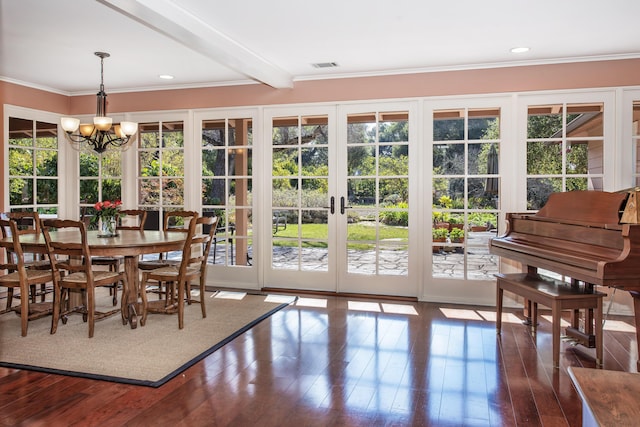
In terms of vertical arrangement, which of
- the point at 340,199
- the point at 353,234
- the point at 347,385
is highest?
the point at 340,199

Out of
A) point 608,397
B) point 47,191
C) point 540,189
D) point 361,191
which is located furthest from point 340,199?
point 608,397

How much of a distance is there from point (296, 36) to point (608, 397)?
3.72 meters

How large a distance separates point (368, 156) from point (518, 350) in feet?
8.78

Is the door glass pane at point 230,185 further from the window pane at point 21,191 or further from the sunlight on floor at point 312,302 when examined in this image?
the window pane at point 21,191

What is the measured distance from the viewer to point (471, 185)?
5.21 meters

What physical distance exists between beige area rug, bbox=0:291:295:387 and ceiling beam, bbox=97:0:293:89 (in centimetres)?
233

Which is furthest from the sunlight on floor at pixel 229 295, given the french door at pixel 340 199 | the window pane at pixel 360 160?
the window pane at pixel 360 160

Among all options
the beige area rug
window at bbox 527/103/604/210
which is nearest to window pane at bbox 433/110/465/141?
window at bbox 527/103/604/210

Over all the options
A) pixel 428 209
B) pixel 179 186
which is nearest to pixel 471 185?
pixel 428 209

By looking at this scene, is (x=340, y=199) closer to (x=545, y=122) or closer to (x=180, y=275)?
(x=180, y=275)

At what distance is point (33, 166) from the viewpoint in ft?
20.3

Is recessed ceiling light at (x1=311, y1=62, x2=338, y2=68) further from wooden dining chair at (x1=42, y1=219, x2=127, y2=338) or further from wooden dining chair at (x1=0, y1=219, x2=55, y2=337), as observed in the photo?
wooden dining chair at (x1=0, y1=219, x2=55, y2=337)

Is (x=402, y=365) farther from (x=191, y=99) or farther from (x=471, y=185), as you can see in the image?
(x=191, y=99)

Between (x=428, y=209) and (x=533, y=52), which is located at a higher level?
(x=533, y=52)
